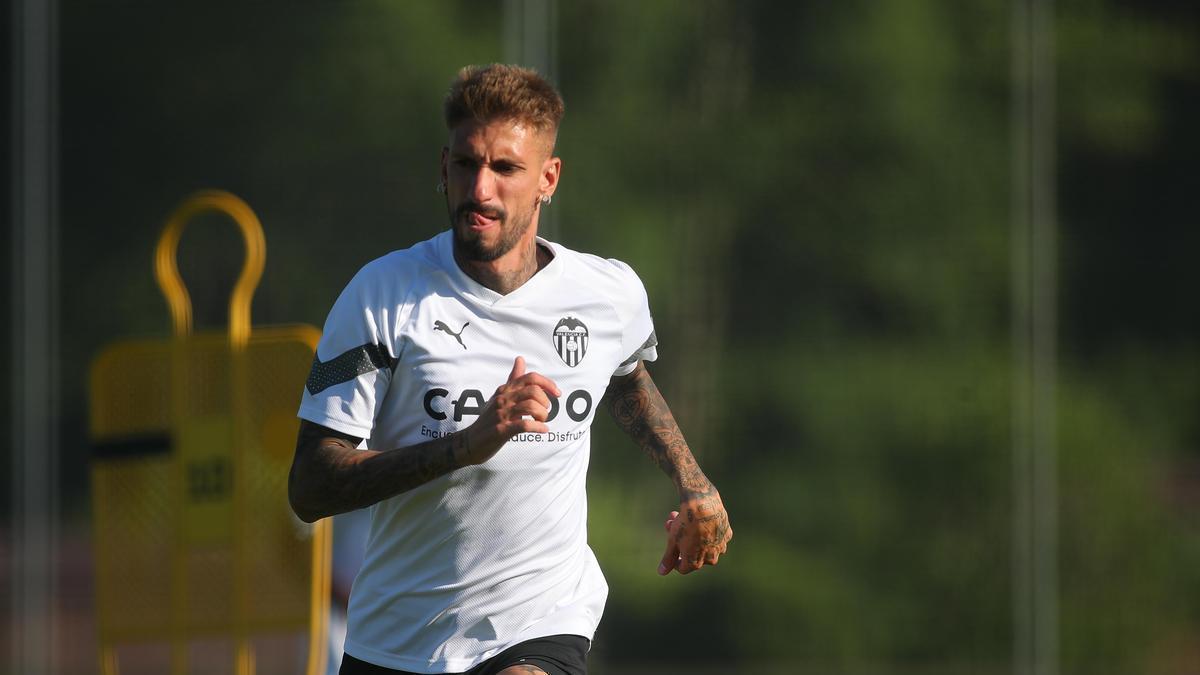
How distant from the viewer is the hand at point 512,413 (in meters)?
2.63

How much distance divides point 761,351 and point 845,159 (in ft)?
3.92

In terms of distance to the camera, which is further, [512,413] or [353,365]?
[353,365]

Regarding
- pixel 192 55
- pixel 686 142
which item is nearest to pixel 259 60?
pixel 192 55

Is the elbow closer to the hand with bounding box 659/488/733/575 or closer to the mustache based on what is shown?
the mustache

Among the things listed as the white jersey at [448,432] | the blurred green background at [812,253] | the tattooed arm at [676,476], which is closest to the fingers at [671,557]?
the tattooed arm at [676,476]

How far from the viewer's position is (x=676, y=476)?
3305 mm

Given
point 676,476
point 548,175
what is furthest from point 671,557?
point 548,175

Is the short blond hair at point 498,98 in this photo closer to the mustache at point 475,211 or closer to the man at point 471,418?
the man at point 471,418

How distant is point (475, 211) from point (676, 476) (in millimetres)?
727


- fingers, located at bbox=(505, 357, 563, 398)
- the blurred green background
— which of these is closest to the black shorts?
fingers, located at bbox=(505, 357, 563, 398)

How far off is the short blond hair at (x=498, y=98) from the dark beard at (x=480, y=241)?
170 millimetres

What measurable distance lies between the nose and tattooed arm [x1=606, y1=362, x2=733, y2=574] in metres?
0.63

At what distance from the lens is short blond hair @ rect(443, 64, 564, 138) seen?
3.01 m

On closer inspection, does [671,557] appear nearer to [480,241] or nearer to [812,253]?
[480,241]
